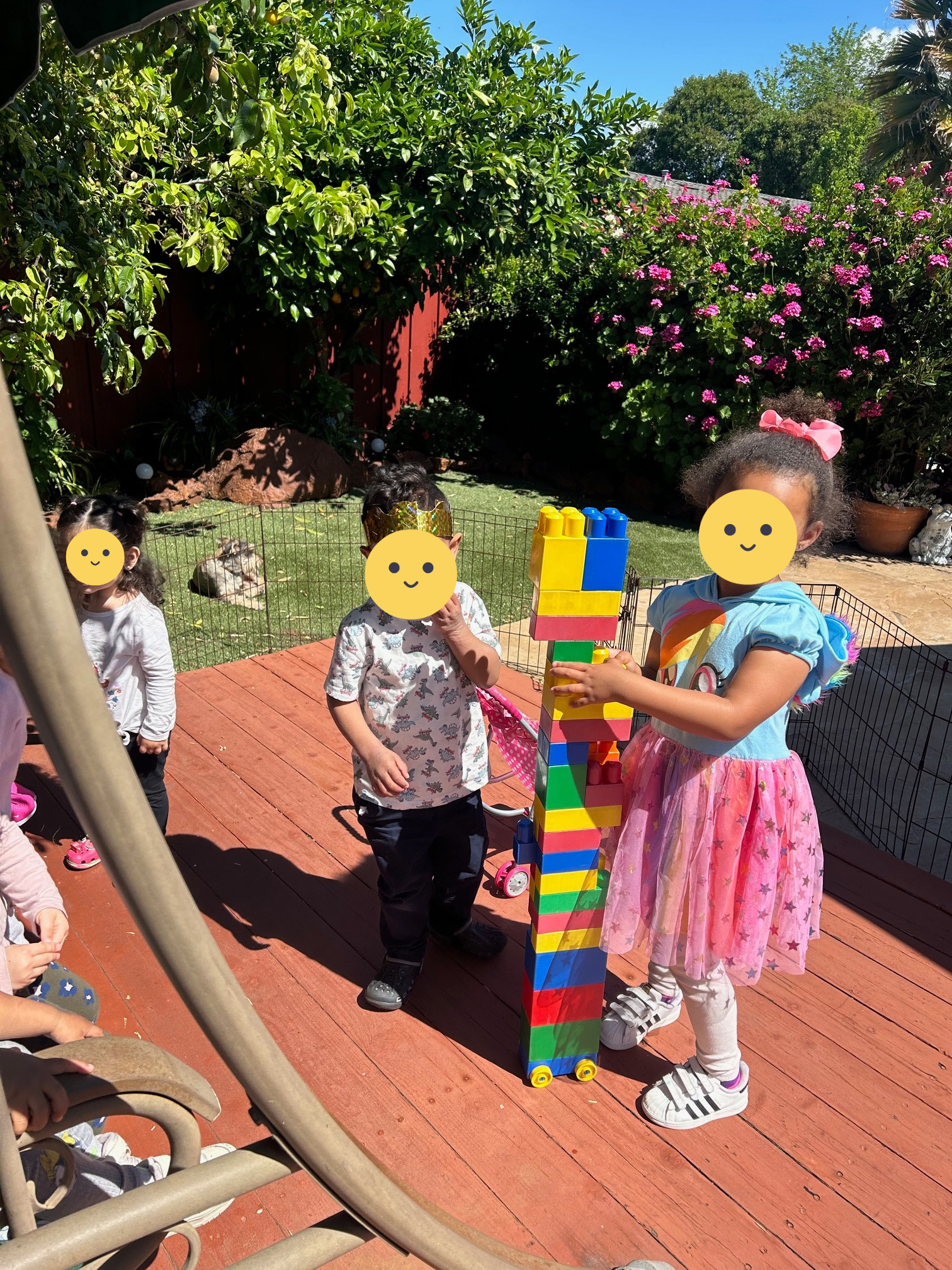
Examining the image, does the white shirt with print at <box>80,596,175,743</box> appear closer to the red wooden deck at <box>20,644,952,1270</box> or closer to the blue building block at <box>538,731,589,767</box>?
the red wooden deck at <box>20,644,952,1270</box>

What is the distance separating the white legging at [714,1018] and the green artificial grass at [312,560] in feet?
10.9

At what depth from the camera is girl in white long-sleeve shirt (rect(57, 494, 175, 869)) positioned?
2562 mm

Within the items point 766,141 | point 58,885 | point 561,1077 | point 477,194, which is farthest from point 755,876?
point 766,141

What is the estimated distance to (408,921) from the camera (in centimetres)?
231

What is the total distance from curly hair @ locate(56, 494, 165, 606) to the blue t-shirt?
1.53m

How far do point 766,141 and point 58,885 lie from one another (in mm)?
58277

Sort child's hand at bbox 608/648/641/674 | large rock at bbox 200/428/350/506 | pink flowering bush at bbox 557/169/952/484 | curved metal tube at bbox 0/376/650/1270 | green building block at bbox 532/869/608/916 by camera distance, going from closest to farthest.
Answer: curved metal tube at bbox 0/376/650/1270 → child's hand at bbox 608/648/641/674 → green building block at bbox 532/869/608/916 → pink flowering bush at bbox 557/169/952/484 → large rock at bbox 200/428/350/506

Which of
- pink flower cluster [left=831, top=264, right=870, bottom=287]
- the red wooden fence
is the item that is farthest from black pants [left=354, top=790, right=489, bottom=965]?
pink flower cluster [left=831, top=264, right=870, bottom=287]

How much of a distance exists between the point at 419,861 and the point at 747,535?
3.78 ft

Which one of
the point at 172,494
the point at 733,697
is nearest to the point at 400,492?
the point at 733,697

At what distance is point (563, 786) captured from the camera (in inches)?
74.7

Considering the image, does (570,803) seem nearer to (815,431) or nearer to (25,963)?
(815,431)

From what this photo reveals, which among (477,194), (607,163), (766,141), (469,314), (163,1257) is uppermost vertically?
(766,141)

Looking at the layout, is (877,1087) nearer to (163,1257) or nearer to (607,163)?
(163,1257)
